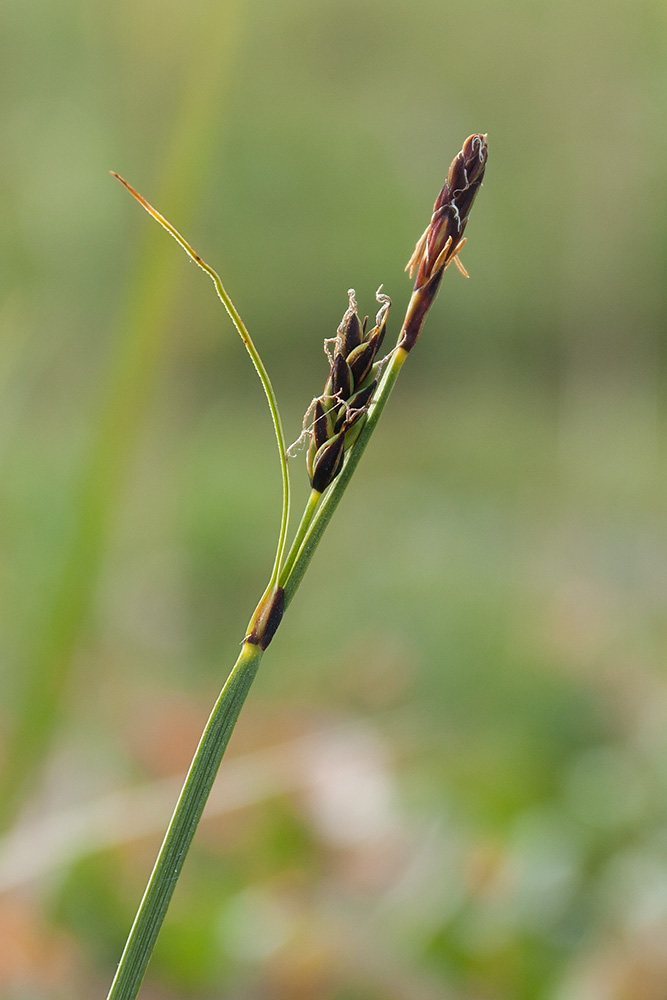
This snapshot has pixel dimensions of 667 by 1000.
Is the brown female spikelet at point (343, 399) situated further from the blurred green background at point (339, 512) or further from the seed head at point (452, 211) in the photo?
the blurred green background at point (339, 512)

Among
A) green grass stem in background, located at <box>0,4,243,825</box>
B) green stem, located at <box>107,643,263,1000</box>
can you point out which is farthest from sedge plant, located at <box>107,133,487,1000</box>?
green grass stem in background, located at <box>0,4,243,825</box>

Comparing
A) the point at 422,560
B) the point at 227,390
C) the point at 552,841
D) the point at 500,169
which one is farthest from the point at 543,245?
the point at 552,841

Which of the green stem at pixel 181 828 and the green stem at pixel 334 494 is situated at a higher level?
the green stem at pixel 334 494

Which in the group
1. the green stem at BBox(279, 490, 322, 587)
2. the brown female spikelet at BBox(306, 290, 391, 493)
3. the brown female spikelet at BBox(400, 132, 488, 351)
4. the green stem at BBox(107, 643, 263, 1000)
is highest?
the brown female spikelet at BBox(400, 132, 488, 351)

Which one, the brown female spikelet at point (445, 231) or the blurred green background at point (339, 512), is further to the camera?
the blurred green background at point (339, 512)

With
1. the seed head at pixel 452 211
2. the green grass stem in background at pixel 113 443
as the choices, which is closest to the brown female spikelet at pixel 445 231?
the seed head at pixel 452 211

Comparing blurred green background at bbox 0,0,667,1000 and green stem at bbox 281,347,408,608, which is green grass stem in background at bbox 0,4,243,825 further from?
green stem at bbox 281,347,408,608

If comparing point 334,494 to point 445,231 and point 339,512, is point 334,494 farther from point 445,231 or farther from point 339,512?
point 339,512

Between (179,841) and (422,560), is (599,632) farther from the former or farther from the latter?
(179,841)
